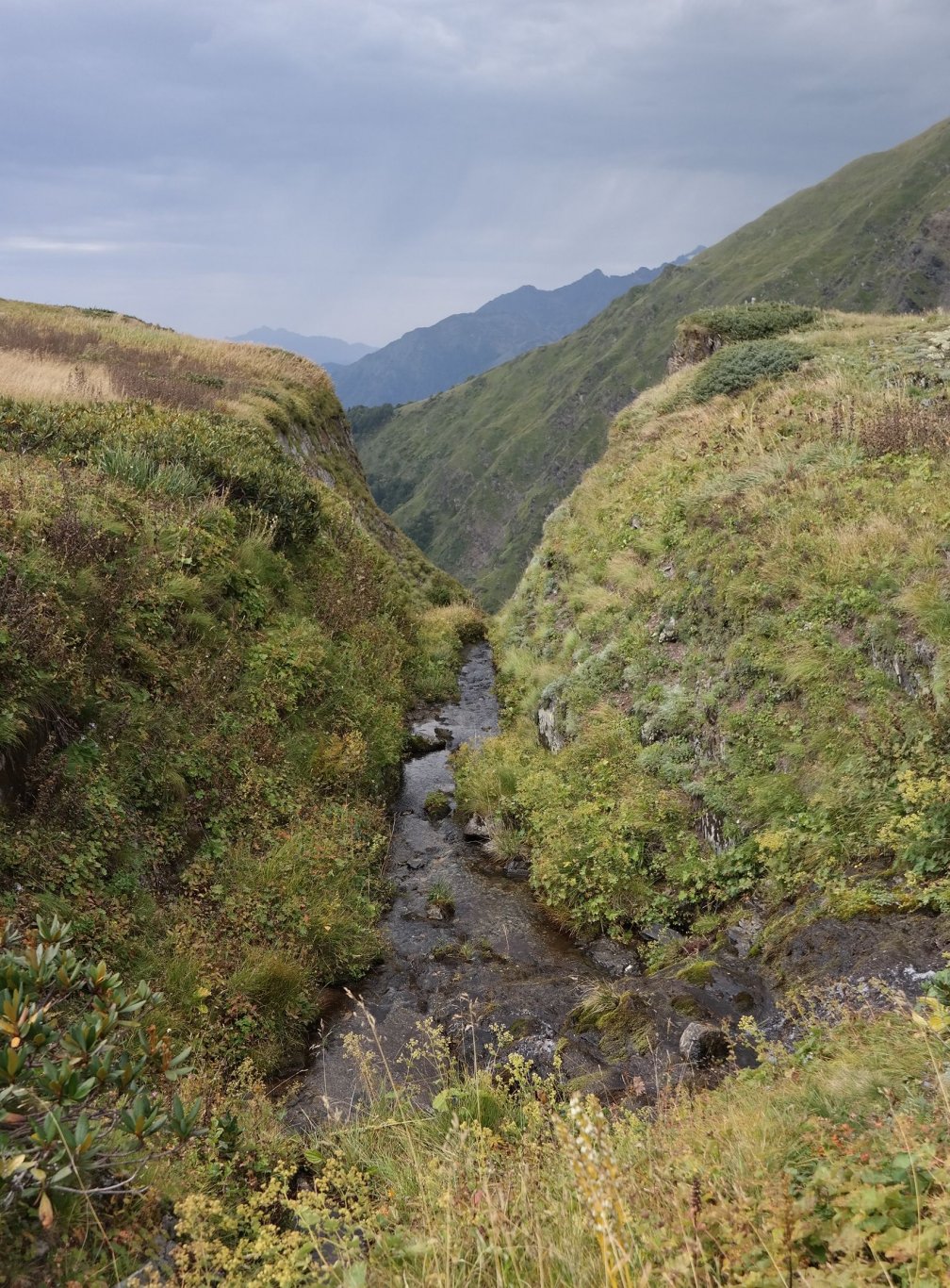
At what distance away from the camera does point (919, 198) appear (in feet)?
625

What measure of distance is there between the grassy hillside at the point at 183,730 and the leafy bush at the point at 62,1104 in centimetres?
5

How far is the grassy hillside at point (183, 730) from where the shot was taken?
7.25 meters

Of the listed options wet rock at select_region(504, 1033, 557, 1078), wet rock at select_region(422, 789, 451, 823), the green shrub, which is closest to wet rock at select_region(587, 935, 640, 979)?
wet rock at select_region(504, 1033, 557, 1078)

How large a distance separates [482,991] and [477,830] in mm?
4447

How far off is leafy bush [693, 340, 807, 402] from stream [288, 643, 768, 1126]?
16.2 m

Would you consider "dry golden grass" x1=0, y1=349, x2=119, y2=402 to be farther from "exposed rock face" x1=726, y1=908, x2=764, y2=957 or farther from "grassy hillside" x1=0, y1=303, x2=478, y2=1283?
"exposed rock face" x1=726, y1=908, x2=764, y2=957

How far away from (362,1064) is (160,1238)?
1627mm

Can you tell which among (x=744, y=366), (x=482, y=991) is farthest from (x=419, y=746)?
(x=744, y=366)

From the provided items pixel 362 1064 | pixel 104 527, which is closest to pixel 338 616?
pixel 104 527

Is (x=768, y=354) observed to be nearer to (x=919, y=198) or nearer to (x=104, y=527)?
(x=104, y=527)

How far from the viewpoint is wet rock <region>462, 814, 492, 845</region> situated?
1274 centimetres

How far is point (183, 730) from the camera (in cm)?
1009

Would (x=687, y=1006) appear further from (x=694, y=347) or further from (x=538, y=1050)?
(x=694, y=347)

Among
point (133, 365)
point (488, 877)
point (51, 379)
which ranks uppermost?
point (133, 365)
